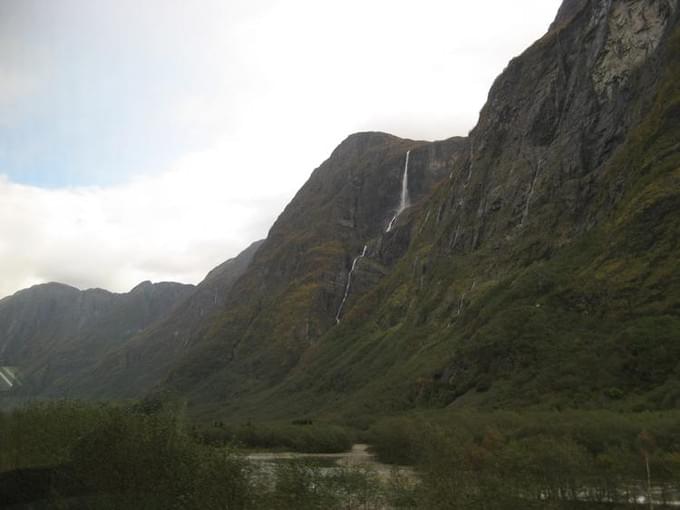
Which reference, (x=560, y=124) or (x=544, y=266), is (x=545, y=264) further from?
(x=560, y=124)

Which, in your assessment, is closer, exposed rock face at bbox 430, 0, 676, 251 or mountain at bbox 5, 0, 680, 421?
mountain at bbox 5, 0, 680, 421

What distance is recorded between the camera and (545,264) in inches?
3701

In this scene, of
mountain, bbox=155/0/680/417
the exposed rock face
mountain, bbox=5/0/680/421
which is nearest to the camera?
mountain, bbox=5/0/680/421

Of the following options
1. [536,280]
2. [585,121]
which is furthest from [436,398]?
[585,121]

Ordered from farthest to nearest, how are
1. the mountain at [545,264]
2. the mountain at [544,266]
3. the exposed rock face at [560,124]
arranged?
the exposed rock face at [560,124] → the mountain at [545,264] → the mountain at [544,266]

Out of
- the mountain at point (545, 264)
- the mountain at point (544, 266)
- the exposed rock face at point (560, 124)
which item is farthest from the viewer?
the exposed rock face at point (560, 124)

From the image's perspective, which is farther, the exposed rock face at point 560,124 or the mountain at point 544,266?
the exposed rock face at point 560,124

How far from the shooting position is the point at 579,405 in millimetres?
60062

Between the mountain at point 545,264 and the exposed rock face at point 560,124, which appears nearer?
the mountain at point 545,264

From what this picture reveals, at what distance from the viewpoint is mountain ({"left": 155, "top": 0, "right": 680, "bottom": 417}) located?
69438mm

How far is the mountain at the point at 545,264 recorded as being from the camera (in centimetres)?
6944

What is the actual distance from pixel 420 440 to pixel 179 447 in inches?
1008

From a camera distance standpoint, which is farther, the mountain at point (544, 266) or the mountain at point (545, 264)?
the mountain at point (545, 264)

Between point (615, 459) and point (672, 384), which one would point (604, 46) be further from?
point (615, 459)
